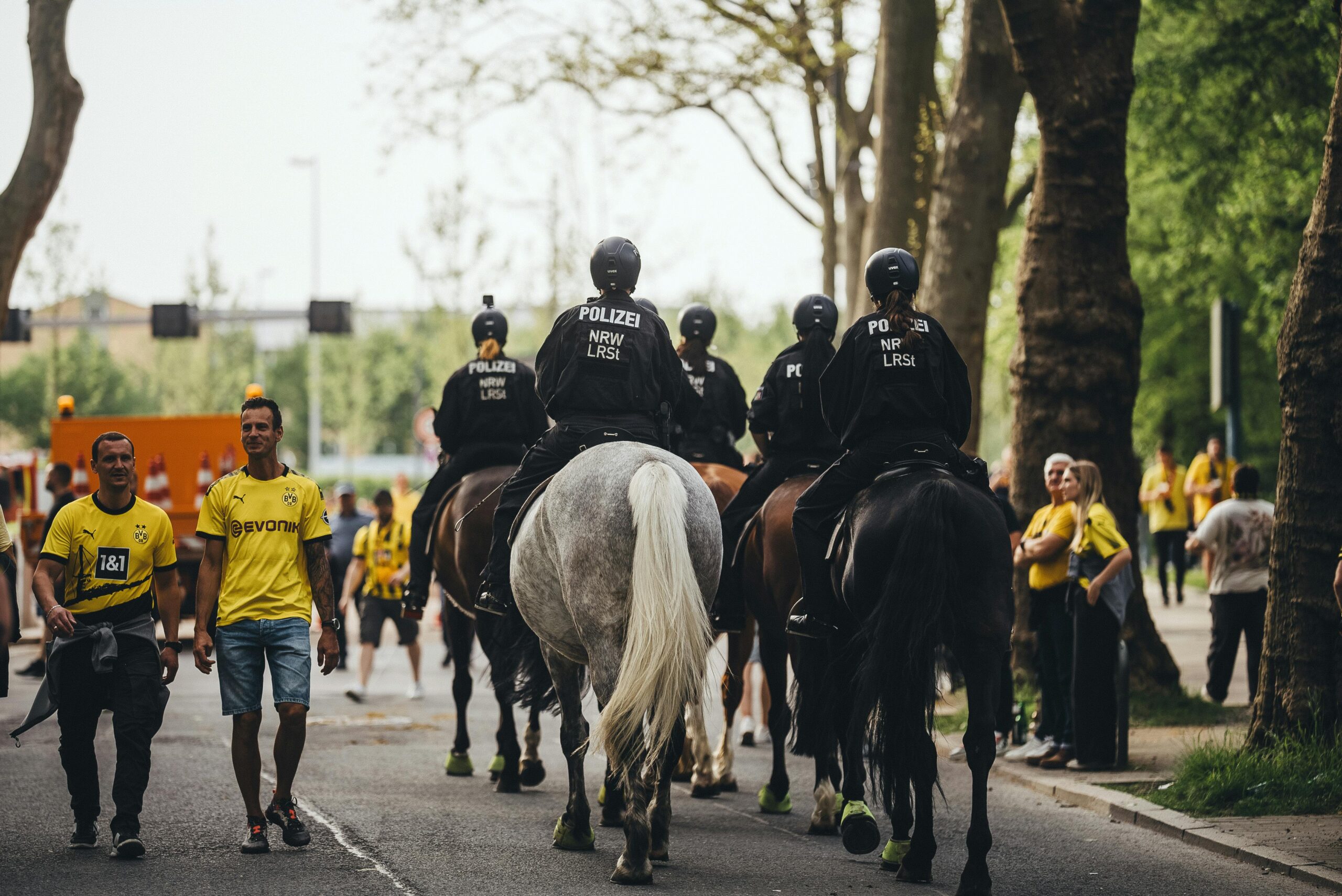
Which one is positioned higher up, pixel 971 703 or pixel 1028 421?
pixel 1028 421

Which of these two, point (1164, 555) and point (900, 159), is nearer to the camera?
point (900, 159)

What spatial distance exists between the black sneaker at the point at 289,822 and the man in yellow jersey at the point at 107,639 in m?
0.64

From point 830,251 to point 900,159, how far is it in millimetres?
5573

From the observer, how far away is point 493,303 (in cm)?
1066

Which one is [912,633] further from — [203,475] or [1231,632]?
[203,475]

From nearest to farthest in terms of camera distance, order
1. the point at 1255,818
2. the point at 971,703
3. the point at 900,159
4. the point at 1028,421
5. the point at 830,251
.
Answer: the point at 971,703, the point at 1255,818, the point at 1028,421, the point at 900,159, the point at 830,251

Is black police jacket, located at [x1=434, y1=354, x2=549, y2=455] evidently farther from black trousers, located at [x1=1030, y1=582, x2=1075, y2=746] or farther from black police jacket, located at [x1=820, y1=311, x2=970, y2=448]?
black trousers, located at [x1=1030, y1=582, x2=1075, y2=746]

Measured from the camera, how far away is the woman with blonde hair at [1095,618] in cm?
992

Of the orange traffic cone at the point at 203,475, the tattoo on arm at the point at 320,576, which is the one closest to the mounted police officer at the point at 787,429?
the tattoo on arm at the point at 320,576

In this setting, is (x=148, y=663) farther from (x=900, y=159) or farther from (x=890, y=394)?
(x=900, y=159)

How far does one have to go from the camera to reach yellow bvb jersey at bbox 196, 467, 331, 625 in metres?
7.46

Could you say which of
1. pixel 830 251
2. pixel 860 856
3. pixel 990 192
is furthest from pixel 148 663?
pixel 830 251

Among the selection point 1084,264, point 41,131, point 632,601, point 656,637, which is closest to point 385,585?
point 41,131

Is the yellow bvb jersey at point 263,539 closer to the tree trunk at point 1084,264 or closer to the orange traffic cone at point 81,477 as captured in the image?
the tree trunk at point 1084,264
